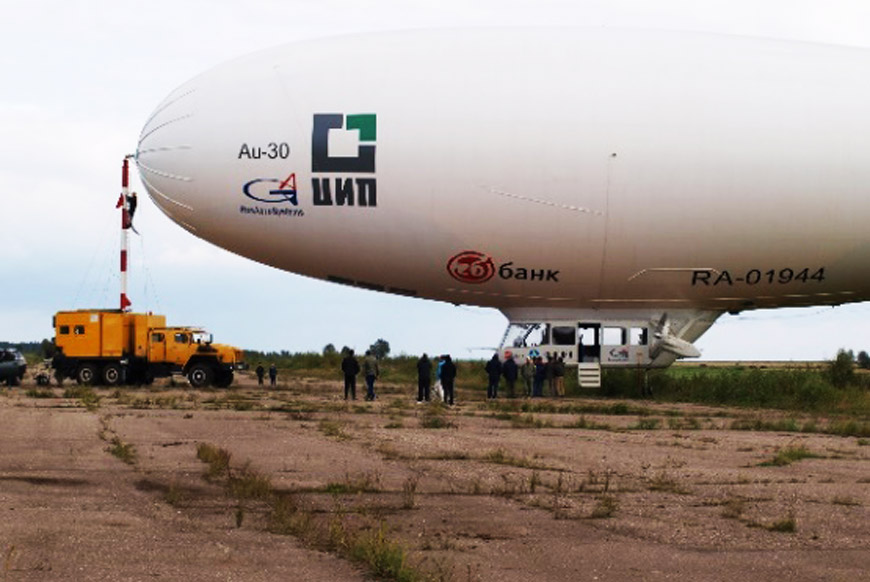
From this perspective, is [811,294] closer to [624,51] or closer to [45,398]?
[624,51]

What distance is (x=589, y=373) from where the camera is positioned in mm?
36562

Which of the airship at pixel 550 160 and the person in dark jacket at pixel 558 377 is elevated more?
the airship at pixel 550 160

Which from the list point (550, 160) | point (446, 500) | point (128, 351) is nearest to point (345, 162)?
point (550, 160)

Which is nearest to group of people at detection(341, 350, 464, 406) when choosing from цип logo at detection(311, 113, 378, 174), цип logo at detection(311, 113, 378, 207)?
цип logo at detection(311, 113, 378, 207)

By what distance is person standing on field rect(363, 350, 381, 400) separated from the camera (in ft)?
132

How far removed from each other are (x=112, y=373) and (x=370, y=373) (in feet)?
48.0

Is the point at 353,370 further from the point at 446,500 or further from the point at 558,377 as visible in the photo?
the point at 446,500

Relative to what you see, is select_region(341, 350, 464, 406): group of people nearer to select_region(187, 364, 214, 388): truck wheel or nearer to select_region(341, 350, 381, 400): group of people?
select_region(341, 350, 381, 400): group of people

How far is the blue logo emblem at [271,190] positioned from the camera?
32.6m

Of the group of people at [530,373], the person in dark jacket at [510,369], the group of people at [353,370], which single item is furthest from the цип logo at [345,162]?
the group of people at [353,370]

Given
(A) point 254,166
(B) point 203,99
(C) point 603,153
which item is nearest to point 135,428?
(A) point 254,166

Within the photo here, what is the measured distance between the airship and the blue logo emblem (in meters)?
0.06

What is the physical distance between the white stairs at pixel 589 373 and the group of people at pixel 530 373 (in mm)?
637

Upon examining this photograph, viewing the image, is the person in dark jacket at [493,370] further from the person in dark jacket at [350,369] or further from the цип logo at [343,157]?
the цип logo at [343,157]
